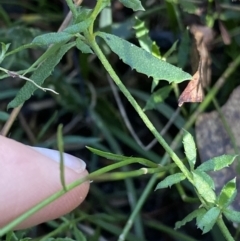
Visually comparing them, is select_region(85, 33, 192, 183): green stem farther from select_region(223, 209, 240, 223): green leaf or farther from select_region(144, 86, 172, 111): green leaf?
select_region(144, 86, 172, 111): green leaf

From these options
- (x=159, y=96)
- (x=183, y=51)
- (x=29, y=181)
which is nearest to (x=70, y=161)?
(x=29, y=181)

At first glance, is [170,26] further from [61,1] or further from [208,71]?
[61,1]

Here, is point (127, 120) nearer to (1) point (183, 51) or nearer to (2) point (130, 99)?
(1) point (183, 51)

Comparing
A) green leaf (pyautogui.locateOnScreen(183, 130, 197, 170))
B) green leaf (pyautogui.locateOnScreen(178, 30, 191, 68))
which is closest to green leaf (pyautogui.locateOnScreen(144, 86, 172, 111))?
green leaf (pyautogui.locateOnScreen(178, 30, 191, 68))

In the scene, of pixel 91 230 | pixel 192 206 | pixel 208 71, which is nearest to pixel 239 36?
pixel 208 71

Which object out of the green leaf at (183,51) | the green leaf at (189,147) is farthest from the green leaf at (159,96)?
the green leaf at (189,147)

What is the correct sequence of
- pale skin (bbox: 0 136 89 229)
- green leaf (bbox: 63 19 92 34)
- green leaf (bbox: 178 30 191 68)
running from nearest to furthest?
green leaf (bbox: 63 19 92 34) < pale skin (bbox: 0 136 89 229) < green leaf (bbox: 178 30 191 68)

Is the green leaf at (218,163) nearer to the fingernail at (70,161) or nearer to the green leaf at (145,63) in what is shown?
the green leaf at (145,63)
